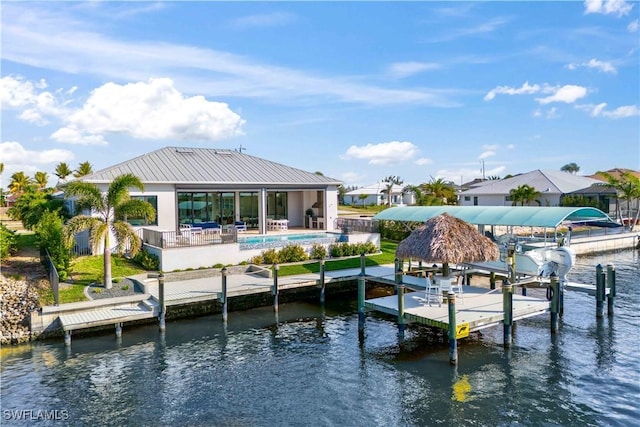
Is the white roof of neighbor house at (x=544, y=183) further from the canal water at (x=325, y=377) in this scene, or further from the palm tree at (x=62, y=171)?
the palm tree at (x=62, y=171)

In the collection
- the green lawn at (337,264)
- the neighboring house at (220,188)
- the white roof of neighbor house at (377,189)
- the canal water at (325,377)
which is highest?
the white roof of neighbor house at (377,189)

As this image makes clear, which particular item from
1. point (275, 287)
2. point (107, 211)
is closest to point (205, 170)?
point (107, 211)

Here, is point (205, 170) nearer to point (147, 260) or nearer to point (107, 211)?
point (147, 260)

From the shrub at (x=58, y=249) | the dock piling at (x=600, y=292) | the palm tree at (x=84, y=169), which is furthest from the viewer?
the palm tree at (x=84, y=169)

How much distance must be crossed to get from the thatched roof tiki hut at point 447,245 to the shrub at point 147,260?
11498 millimetres

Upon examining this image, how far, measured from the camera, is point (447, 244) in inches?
650

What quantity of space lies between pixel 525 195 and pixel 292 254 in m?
35.2

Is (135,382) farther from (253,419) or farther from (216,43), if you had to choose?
(216,43)

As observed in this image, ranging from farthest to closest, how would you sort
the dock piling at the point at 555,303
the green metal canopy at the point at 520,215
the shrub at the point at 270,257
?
the shrub at the point at 270,257 < the green metal canopy at the point at 520,215 < the dock piling at the point at 555,303

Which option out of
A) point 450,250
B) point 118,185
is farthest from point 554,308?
point 118,185

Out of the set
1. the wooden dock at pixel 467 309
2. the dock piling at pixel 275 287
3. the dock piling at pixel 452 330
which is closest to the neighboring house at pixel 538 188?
the wooden dock at pixel 467 309

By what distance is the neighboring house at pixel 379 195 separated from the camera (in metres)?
77.1

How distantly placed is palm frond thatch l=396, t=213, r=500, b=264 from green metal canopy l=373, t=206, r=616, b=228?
4529mm

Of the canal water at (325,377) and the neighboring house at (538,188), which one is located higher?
the neighboring house at (538,188)
